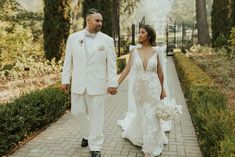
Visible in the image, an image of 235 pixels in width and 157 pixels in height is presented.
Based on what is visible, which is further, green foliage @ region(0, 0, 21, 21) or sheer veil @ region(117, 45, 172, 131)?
green foliage @ region(0, 0, 21, 21)

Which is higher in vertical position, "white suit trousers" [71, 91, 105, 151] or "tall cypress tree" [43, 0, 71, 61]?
"tall cypress tree" [43, 0, 71, 61]

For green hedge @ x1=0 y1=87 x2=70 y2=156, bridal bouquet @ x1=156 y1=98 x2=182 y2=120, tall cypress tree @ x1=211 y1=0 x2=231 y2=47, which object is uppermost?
tall cypress tree @ x1=211 y1=0 x2=231 y2=47

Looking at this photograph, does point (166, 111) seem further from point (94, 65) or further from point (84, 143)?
point (84, 143)

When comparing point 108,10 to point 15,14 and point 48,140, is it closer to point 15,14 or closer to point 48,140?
point 15,14

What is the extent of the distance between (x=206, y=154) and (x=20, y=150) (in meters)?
2.96

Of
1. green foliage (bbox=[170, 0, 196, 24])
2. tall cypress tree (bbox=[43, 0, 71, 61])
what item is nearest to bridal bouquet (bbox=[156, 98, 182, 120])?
tall cypress tree (bbox=[43, 0, 71, 61])

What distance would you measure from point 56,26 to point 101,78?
9.37 meters

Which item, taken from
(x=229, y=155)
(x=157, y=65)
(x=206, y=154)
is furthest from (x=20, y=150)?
(x=229, y=155)

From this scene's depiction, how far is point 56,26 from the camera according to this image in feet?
44.9

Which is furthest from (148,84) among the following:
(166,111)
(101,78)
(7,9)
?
(7,9)

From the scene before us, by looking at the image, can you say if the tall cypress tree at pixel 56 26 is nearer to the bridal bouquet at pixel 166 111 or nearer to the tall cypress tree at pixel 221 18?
the bridal bouquet at pixel 166 111

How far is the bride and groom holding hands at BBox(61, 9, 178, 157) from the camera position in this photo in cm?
480

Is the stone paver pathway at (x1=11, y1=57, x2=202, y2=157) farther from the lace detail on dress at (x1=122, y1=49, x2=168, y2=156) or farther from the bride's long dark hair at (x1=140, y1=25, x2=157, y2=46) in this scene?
the bride's long dark hair at (x1=140, y1=25, x2=157, y2=46)

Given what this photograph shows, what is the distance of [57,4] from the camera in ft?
44.3
